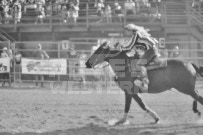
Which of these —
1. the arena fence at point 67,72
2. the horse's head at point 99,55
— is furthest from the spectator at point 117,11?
the horse's head at point 99,55

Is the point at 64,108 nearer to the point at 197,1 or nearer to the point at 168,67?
the point at 168,67

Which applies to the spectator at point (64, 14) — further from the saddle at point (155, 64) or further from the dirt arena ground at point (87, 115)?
the saddle at point (155, 64)

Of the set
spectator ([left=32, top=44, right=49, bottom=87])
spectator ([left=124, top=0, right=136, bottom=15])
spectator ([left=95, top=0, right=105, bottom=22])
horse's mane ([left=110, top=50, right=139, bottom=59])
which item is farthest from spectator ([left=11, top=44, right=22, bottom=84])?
horse's mane ([left=110, top=50, right=139, bottom=59])

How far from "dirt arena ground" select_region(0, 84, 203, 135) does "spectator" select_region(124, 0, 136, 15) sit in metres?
6.72

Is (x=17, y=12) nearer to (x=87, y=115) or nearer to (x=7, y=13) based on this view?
(x=7, y=13)

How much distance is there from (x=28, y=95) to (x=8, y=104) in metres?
2.25

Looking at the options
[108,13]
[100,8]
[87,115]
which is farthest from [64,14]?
[87,115]

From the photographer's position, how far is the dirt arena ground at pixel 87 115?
755cm

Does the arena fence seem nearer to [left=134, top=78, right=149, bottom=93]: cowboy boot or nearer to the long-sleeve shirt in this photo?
[left=134, top=78, right=149, bottom=93]: cowboy boot

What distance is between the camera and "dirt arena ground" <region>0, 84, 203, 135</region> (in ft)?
24.8

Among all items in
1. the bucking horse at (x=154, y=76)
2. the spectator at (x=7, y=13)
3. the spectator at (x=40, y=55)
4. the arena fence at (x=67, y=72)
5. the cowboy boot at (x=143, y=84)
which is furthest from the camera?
the spectator at (x=7, y=13)

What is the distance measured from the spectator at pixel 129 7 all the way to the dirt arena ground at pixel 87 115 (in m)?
6.72

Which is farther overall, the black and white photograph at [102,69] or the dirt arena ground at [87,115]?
the black and white photograph at [102,69]

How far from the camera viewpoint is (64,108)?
10.5 metres
